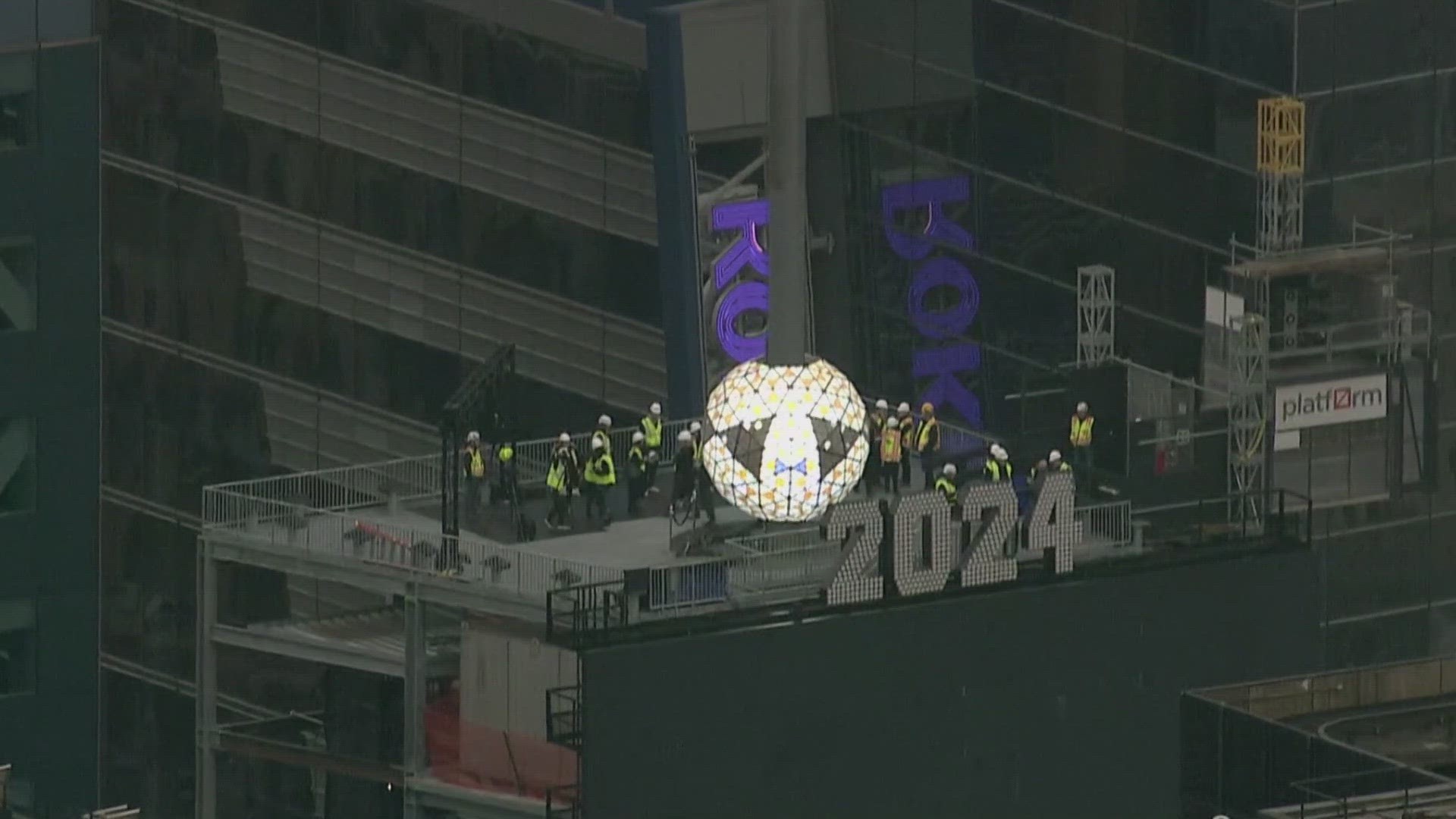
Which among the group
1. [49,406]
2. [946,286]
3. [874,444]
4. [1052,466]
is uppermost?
[946,286]

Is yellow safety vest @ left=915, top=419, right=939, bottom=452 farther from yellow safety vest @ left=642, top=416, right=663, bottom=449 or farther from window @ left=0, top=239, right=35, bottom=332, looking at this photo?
window @ left=0, top=239, right=35, bottom=332

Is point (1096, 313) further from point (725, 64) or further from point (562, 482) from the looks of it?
point (562, 482)

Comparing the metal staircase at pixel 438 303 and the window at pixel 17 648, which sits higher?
the metal staircase at pixel 438 303

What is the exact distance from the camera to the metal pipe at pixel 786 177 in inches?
3632

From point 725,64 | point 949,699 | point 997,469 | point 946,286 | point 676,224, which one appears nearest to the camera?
point 949,699

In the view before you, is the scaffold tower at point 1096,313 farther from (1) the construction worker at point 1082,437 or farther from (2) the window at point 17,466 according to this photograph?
(2) the window at point 17,466

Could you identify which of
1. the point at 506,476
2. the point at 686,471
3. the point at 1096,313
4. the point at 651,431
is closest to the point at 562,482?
the point at 506,476

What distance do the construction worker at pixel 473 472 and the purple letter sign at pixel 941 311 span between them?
53.7ft

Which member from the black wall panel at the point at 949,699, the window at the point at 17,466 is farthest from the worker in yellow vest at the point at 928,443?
the window at the point at 17,466

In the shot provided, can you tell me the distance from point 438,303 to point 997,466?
15.6 meters

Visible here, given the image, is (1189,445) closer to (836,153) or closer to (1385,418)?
(1385,418)

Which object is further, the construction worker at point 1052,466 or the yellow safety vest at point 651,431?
the yellow safety vest at point 651,431

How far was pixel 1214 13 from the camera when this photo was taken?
101 metres

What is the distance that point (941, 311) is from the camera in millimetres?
107312
